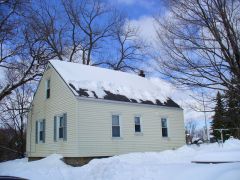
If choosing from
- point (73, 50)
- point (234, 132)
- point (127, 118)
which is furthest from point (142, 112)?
point (234, 132)

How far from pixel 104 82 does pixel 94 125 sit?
4.18m

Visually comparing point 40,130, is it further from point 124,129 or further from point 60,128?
point 124,129

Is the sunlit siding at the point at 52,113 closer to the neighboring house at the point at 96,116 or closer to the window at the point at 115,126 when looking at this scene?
the neighboring house at the point at 96,116

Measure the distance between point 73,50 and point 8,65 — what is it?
531 inches

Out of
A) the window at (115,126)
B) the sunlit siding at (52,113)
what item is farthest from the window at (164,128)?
the sunlit siding at (52,113)

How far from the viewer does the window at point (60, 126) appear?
Answer: 2047 cm

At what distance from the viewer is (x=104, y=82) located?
76.6 ft

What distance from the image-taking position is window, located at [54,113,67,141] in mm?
20469

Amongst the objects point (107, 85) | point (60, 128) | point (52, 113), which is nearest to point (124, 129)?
point (107, 85)

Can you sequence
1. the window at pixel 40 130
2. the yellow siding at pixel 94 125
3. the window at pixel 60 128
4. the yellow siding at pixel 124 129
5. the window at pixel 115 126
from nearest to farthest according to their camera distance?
the yellow siding at pixel 94 125, the yellow siding at pixel 124 129, the window at pixel 60 128, the window at pixel 115 126, the window at pixel 40 130

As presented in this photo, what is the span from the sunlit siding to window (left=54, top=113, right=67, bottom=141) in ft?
0.98

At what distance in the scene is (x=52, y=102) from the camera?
890 inches

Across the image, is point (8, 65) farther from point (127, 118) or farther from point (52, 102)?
point (127, 118)

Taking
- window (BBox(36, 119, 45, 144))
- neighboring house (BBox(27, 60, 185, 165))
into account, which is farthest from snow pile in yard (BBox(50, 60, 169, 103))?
window (BBox(36, 119, 45, 144))
